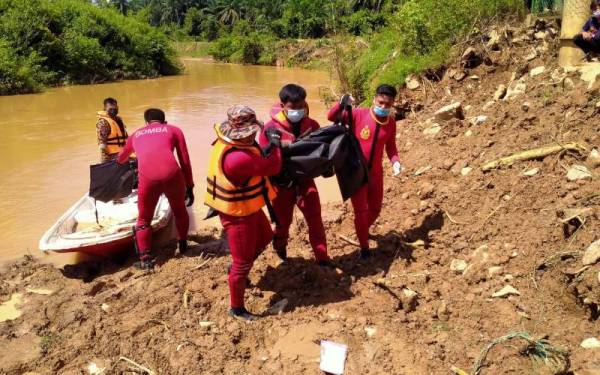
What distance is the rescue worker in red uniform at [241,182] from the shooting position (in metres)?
3.24

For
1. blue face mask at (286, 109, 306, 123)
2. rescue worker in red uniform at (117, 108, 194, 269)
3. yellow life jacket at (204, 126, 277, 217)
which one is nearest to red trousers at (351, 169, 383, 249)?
blue face mask at (286, 109, 306, 123)

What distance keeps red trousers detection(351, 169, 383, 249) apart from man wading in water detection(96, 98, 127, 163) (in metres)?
3.52

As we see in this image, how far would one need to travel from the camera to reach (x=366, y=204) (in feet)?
14.1

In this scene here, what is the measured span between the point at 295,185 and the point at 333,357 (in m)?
1.42

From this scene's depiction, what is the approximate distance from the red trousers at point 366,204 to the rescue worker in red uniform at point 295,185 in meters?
0.36

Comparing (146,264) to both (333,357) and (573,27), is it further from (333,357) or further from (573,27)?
(573,27)

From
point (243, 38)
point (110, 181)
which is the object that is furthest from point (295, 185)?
point (243, 38)

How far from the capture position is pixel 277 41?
1703 inches

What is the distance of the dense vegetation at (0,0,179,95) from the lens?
20.8 metres

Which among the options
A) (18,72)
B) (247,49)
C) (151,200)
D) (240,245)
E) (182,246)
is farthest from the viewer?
(247,49)

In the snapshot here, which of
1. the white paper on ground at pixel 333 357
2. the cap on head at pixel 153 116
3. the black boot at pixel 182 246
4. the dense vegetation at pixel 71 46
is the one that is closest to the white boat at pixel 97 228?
the black boot at pixel 182 246

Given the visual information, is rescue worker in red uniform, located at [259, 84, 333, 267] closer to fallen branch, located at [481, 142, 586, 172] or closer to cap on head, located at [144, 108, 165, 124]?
cap on head, located at [144, 108, 165, 124]

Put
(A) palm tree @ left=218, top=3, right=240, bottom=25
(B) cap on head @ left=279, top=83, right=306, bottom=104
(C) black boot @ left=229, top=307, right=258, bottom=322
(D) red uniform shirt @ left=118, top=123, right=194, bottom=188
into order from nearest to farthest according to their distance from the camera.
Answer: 1. (C) black boot @ left=229, top=307, right=258, bottom=322
2. (B) cap on head @ left=279, top=83, right=306, bottom=104
3. (D) red uniform shirt @ left=118, top=123, right=194, bottom=188
4. (A) palm tree @ left=218, top=3, right=240, bottom=25

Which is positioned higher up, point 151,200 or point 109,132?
point 109,132
